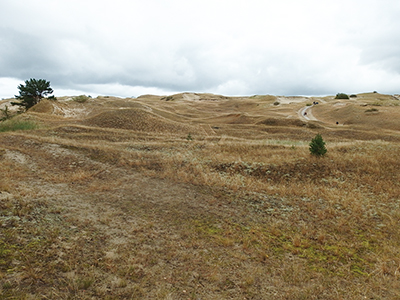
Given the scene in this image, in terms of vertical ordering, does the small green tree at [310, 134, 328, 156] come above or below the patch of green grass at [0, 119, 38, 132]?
below

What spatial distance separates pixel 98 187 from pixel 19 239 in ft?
17.0

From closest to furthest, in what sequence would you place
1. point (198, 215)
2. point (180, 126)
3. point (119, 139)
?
point (198, 215) < point (119, 139) < point (180, 126)

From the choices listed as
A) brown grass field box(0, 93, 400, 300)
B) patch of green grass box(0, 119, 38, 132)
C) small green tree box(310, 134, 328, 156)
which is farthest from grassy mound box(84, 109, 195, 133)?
small green tree box(310, 134, 328, 156)

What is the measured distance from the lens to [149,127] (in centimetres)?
3456

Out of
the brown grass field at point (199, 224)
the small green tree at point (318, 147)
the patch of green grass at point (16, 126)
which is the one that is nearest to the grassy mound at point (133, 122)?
the patch of green grass at point (16, 126)

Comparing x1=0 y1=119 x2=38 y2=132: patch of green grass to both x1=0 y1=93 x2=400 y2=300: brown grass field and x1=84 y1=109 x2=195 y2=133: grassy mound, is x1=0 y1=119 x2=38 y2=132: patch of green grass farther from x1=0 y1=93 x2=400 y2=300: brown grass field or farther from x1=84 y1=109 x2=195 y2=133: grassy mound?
x1=0 y1=93 x2=400 y2=300: brown grass field

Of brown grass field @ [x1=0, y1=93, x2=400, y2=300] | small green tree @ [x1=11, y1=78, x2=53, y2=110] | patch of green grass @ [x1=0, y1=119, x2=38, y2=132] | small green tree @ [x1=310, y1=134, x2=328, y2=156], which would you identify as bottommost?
brown grass field @ [x1=0, y1=93, x2=400, y2=300]

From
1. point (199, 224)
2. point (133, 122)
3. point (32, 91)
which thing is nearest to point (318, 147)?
point (199, 224)

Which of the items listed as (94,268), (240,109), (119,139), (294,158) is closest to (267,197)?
(294,158)

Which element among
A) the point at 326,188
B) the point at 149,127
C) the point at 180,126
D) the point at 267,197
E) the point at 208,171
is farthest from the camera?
the point at 180,126

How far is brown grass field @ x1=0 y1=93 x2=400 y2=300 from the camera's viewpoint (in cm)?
513

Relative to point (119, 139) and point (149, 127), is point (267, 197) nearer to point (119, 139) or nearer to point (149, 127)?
point (119, 139)

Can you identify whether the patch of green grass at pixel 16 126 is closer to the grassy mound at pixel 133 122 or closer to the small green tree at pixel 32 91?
the grassy mound at pixel 133 122

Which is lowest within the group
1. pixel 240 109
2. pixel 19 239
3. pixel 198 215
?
pixel 198 215
